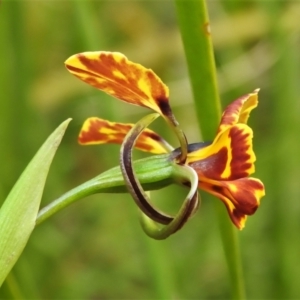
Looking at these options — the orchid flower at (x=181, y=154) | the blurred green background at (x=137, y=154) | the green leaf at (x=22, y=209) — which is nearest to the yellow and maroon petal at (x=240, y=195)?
the orchid flower at (x=181, y=154)

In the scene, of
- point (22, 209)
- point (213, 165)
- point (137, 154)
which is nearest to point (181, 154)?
point (213, 165)

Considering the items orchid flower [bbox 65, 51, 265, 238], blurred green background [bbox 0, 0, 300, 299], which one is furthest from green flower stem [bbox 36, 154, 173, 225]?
blurred green background [bbox 0, 0, 300, 299]

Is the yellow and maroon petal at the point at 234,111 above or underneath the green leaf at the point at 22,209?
above

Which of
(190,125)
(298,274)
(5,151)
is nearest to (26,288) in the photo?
(5,151)

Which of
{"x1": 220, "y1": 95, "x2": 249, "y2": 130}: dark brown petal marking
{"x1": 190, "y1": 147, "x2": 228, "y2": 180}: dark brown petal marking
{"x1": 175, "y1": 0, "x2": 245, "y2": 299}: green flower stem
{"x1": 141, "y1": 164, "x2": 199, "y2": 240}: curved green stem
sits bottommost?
{"x1": 141, "y1": 164, "x2": 199, "y2": 240}: curved green stem

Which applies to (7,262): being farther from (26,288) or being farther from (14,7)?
(14,7)

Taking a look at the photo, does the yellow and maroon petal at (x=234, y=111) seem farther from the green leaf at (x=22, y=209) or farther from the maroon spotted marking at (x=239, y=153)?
the green leaf at (x=22, y=209)

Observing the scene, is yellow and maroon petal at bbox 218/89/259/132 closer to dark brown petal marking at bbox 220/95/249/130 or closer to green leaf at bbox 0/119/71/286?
dark brown petal marking at bbox 220/95/249/130
